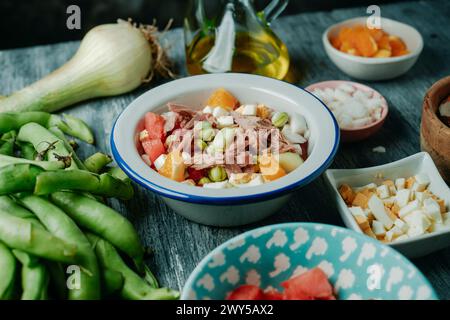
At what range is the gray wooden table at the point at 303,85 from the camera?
3.68 ft

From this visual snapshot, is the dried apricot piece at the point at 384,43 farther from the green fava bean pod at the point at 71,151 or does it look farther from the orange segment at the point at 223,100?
the green fava bean pod at the point at 71,151

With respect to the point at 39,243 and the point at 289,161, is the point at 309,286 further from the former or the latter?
the point at 39,243

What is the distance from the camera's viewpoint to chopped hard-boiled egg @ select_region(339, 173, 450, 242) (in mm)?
1051

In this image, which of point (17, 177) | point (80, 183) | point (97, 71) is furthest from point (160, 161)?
point (97, 71)

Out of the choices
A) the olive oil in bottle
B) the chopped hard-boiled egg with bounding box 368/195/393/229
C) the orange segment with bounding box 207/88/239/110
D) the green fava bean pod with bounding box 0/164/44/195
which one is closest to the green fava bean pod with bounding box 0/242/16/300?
the green fava bean pod with bounding box 0/164/44/195

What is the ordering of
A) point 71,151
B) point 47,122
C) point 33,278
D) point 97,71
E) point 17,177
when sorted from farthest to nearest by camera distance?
point 97,71 → point 47,122 → point 71,151 → point 17,177 → point 33,278

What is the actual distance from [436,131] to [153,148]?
0.63 meters

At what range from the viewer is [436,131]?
117 cm

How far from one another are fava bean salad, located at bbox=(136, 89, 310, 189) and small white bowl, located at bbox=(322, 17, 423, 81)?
437 millimetres

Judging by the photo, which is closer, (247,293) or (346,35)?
(247,293)

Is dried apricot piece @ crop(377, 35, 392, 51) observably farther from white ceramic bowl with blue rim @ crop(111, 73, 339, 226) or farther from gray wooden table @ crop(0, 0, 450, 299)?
white ceramic bowl with blue rim @ crop(111, 73, 339, 226)

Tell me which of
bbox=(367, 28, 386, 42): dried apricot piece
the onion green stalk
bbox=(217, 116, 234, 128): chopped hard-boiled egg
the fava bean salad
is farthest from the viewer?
bbox=(367, 28, 386, 42): dried apricot piece

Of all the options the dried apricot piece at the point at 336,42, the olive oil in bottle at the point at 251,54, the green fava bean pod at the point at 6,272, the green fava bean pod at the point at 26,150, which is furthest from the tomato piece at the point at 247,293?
the dried apricot piece at the point at 336,42

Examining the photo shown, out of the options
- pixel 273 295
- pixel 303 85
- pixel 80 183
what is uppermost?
pixel 80 183
